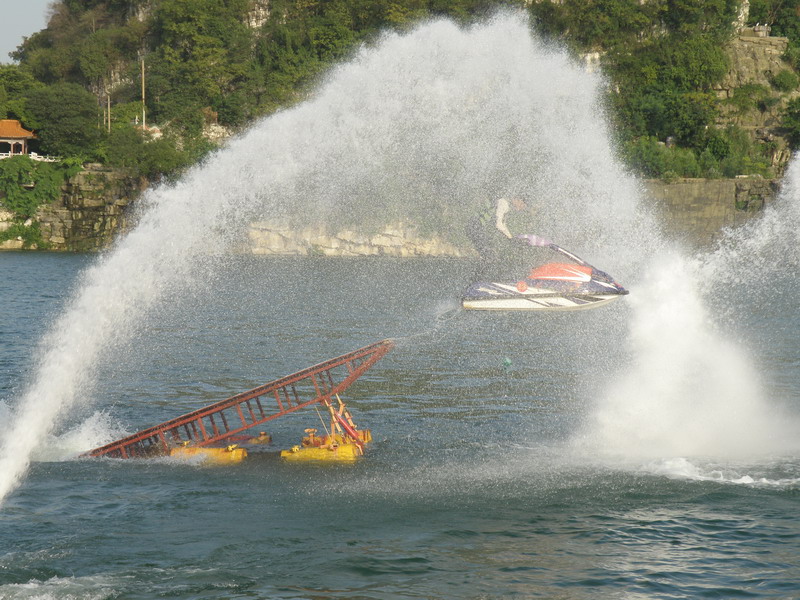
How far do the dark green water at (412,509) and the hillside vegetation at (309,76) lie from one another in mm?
74264

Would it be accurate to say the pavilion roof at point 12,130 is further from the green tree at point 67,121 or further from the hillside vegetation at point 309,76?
the green tree at point 67,121

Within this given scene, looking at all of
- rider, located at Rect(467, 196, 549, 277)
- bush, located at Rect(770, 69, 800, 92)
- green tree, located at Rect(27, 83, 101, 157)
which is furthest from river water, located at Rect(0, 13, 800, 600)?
bush, located at Rect(770, 69, 800, 92)

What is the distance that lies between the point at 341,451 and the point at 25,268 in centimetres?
6328

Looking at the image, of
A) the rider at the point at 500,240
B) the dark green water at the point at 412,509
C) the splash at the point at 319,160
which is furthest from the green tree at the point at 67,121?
the rider at the point at 500,240

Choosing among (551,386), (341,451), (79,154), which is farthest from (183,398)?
(79,154)

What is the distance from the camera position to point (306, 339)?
43.2 meters

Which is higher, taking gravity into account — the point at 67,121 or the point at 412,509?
the point at 67,121

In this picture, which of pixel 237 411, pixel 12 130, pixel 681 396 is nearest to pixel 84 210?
pixel 12 130

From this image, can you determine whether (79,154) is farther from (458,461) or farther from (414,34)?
(458,461)

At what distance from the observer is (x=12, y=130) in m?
106

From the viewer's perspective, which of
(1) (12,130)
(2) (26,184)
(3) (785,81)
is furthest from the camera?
(3) (785,81)

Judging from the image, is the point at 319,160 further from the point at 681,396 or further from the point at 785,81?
the point at 785,81

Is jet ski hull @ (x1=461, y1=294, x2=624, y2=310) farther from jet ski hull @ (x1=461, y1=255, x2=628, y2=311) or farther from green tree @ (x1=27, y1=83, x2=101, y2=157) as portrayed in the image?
green tree @ (x1=27, y1=83, x2=101, y2=157)

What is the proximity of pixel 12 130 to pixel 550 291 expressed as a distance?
96197 millimetres
